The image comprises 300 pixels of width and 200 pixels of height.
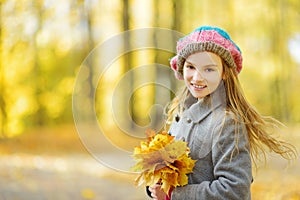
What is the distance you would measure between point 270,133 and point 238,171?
1.34 ft

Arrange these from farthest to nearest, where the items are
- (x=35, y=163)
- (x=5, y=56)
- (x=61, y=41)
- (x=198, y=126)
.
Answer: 1. (x=61, y=41)
2. (x=5, y=56)
3. (x=35, y=163)
4. (x=198, y=126)

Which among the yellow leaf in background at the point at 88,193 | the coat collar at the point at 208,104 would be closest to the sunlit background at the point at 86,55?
the yellow leaf in background at the point at 88,193

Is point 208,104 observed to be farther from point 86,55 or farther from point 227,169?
point 86,55

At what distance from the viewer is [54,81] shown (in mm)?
13133

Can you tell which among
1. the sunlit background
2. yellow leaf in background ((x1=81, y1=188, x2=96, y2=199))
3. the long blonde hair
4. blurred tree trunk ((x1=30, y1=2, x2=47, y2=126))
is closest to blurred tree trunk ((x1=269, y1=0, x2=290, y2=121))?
the sunlit background

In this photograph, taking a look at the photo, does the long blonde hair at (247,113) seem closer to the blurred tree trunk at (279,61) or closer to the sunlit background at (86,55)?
the sunlit background at (86,55)

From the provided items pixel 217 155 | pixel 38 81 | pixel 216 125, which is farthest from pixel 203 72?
pixel 38 81

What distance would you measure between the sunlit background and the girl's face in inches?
305

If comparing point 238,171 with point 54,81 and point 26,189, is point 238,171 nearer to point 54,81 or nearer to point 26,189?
point 26,189

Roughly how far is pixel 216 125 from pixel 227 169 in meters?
0.20

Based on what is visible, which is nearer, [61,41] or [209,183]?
[209,183]

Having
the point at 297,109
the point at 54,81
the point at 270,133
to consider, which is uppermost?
the point at 54,81

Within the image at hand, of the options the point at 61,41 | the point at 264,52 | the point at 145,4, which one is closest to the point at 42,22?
the point at 61,41

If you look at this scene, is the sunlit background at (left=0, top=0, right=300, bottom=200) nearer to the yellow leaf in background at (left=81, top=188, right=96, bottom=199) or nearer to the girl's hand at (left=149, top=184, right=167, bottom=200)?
the yellow leaf in background at (left=81, top=188, right=96, bottom=199)
